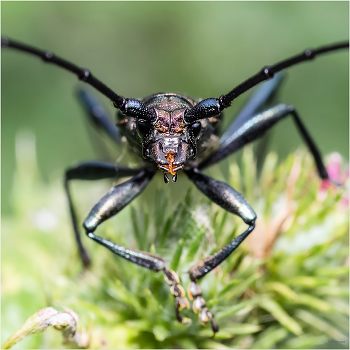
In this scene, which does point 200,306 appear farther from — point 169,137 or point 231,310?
point 169,137

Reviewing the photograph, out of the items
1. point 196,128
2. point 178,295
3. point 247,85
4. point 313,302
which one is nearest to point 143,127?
point 196,128

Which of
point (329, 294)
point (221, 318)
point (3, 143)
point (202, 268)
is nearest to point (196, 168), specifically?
point (202, 268)

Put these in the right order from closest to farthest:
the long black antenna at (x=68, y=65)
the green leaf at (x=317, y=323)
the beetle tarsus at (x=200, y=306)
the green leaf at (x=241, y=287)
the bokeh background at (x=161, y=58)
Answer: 1. the long black antenna at (x=68, y=65)
2. the beetle tarsus at (x=200, y=306)
3. the green leaf at (x=241, y=287)
4. the green leaf at (x=317, y=323)
5. the bokeh background at (x=161, y=58)

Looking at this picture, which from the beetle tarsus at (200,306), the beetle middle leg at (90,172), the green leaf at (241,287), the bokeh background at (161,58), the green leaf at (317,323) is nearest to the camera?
the beetle tarsus at (200,306)

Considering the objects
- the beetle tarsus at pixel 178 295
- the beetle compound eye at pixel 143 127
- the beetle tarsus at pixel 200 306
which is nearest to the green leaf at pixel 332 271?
the beetle tarsus at pixel 200 306

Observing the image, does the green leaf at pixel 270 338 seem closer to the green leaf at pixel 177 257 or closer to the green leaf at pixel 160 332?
the green leaf at pixel 160 332

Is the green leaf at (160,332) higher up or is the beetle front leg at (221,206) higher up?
the beetle front leg at (221,206)
